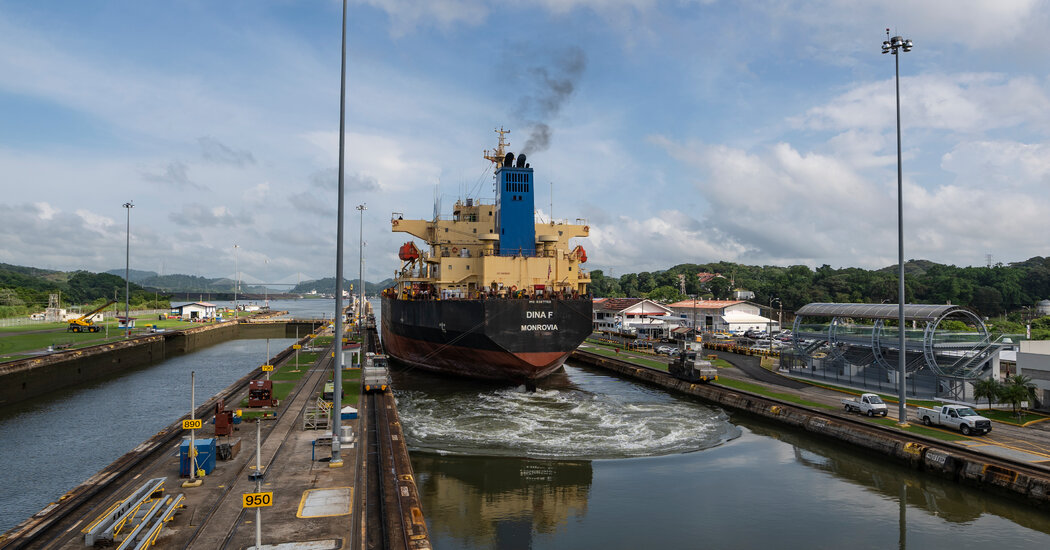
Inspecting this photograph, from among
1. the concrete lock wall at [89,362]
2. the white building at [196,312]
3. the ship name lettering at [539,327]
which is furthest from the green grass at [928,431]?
the white building at [196,312]

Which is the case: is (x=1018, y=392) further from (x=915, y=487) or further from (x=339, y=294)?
(x=339, y=294)

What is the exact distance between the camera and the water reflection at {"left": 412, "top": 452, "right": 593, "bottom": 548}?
1797 cm

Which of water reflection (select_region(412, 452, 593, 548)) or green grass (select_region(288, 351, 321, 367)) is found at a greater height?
green grass (select_region(288, 351, 321, 367))

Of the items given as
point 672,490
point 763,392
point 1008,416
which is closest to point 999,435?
point 1008,416

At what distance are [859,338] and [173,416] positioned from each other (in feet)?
A: 148

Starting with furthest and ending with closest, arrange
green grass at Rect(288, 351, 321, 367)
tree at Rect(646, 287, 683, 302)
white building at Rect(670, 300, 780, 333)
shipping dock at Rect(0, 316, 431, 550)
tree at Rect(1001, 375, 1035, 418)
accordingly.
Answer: tree at Rect(646, 287, 683, 302)
white building at Rect(670, 300, 780, 333)
green grass at Rect(288, 351, 321, 367)
tree at Rect(1001, 375, 1035, 418)
shipping dock at Rect(0, 316, 431, 550)

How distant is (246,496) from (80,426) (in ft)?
95.0

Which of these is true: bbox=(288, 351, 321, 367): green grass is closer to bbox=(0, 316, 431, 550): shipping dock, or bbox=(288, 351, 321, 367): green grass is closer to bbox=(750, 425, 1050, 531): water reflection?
bbox=(0, 316, 431, 550): shipping dock

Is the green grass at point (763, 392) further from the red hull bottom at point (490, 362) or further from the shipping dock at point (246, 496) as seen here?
the shipping dock at point (246, 496)

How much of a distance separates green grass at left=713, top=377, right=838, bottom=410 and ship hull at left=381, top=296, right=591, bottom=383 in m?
11.0

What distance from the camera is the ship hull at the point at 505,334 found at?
120 ft

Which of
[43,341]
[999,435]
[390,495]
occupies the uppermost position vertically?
[43,341]

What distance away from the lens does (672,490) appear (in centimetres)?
2117

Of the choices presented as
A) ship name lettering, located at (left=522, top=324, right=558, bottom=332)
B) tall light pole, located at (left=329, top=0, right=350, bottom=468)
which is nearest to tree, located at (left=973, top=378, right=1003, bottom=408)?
ship name lettering, located at (left=522, top=324, right=558, bottom=332)
